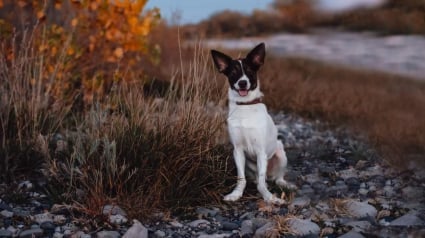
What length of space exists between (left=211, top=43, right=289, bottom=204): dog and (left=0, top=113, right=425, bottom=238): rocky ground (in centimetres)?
15

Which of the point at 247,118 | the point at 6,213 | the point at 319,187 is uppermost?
the point at 247,118

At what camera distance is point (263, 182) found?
502 centimetres

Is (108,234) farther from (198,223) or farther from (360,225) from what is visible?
(360,225)

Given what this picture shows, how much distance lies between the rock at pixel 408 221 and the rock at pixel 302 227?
0.53 metres

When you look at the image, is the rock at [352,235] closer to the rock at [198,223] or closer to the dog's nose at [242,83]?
the rock at [198,223]

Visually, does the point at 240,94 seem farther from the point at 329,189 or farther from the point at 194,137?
the point at 329,189

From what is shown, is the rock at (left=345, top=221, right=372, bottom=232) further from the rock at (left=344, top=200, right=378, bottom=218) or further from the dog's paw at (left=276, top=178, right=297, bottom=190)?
the dog's paw at (left=276, top=178, right=297, bottom=190)

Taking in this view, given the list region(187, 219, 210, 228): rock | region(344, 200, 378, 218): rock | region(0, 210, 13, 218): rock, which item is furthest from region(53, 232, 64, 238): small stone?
Result: region(344, 200, 378, 218): rock

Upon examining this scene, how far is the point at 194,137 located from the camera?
507 centimetres

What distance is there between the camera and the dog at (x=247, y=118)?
488 cm

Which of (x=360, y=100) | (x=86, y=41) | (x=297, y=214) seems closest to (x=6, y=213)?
(x=297, y=214)

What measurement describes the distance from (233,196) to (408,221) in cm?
124

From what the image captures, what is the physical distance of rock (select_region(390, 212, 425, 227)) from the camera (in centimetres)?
438

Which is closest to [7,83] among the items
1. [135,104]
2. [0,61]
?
[0,61]
